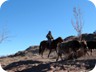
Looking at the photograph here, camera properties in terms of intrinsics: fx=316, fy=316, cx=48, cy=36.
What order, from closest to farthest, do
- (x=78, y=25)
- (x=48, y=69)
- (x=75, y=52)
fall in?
(x=48, y=69), (x=78, y=25), (x=75, y=52)

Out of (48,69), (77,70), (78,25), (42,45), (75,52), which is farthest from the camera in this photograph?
(42,45)

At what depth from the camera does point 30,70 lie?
46.4 ft

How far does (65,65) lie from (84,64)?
32.8 inches

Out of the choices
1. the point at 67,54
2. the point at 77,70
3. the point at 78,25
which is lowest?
the point at 77,70

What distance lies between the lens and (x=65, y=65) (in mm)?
13898

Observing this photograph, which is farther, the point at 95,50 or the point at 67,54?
the point at 95,50

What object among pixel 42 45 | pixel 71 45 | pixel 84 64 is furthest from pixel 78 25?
pixel 42 45

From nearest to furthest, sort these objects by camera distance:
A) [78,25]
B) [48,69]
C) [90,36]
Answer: [48,69]
[78,25]
[90,36]

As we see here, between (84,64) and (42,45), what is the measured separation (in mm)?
9096

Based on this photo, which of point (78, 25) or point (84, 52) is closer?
point (78, 25)

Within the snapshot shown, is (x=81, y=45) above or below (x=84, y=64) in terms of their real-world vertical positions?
above

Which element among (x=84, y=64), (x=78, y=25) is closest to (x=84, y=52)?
(x=78, y=25)

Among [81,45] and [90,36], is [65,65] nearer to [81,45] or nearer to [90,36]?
[81,45]

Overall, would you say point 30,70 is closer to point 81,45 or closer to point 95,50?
point 81,45
